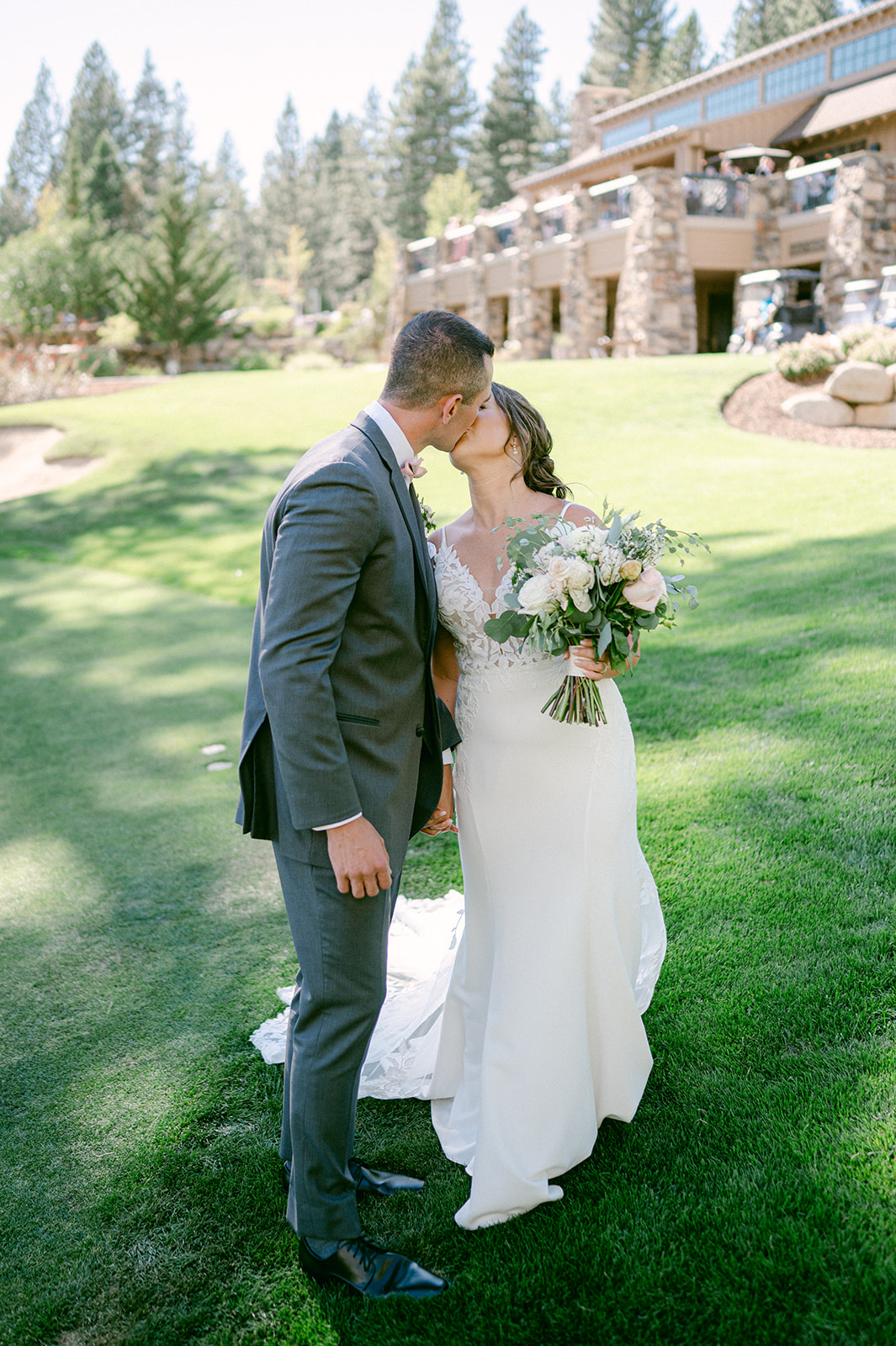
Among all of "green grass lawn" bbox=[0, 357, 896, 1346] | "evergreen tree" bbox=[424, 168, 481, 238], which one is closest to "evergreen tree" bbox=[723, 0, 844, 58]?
"evergreen tree" bbox=[424, 168, 481, 238]

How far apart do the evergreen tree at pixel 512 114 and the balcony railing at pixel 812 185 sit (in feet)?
118

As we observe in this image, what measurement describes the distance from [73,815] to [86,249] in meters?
42.8

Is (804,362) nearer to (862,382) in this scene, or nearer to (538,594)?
(862,382)

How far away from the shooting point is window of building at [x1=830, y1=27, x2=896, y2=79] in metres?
25.5

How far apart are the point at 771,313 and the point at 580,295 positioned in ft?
21.8

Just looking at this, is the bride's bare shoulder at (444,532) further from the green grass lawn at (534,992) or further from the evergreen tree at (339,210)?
the evergreen tree at (339,210)

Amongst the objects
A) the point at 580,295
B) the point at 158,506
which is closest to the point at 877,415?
the point at 158,506

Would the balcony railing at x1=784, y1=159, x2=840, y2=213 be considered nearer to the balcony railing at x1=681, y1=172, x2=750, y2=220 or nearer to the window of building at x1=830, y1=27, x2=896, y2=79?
the balcony railing at x1=681, y1=172, x2=750, y2=220

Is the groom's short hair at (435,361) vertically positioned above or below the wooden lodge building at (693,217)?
below

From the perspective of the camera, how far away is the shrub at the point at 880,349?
42.0ft

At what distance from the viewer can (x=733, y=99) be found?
28438mm

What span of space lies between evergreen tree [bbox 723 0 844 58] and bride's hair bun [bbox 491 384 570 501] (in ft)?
191

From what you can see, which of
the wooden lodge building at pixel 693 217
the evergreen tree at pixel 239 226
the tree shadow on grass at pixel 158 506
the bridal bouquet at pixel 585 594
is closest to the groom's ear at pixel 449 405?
the bridal bouquet at pixel 585 594

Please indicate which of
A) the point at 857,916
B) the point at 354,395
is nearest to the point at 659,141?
the point at 354,395
